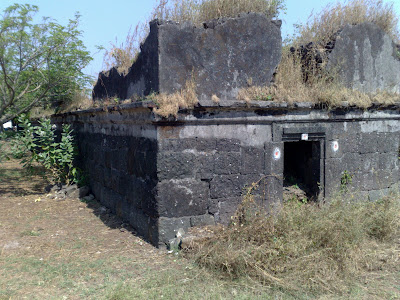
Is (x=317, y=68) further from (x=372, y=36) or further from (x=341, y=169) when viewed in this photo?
(x=341, y=169)

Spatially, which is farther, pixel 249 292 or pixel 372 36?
pixel 372 36

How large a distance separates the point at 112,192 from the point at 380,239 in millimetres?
4644

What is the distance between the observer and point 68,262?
4.88 m

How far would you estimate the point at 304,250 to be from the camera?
439cm

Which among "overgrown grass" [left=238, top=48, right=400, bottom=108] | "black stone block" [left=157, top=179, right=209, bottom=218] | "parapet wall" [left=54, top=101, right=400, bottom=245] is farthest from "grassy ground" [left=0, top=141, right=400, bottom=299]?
"overgrown grass" [left=238, top=48, right=400, bottom=108]

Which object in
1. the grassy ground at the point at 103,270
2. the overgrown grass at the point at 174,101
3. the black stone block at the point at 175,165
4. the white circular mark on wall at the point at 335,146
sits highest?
the overgrown grass at the point at 174,101

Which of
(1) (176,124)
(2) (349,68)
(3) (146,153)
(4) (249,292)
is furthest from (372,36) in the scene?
(4) (249,292)

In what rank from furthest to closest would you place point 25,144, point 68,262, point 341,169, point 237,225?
point 25,144 → point 341,169 → point 237,225 → point 68,262

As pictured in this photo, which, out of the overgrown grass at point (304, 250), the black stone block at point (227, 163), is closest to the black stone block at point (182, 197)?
the black stone block at point (227, 163)

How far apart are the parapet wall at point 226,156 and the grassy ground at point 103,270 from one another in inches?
19.1

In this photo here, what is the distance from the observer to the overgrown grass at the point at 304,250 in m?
4.13

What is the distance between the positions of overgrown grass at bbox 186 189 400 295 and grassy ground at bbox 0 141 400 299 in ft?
0.38

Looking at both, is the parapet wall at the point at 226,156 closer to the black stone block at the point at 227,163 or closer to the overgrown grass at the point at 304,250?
the black stone block at the point at 227,163

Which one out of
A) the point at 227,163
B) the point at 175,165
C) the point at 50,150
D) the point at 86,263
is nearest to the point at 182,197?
the point at 175,165
